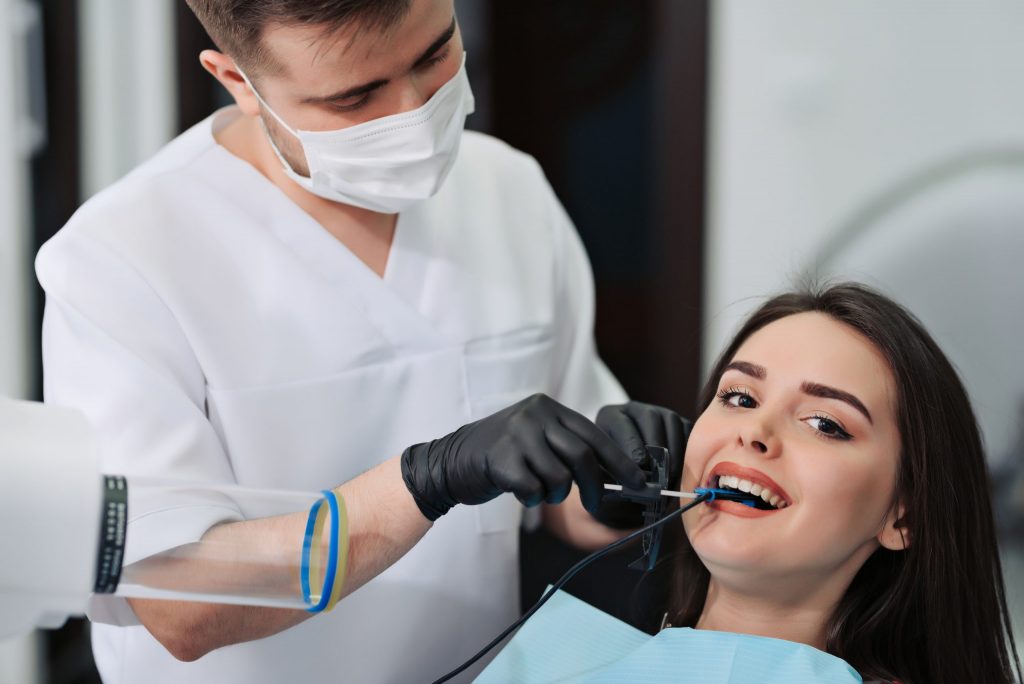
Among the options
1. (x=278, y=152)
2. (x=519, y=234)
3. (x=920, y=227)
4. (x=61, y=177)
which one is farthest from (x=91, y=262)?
(x=920, y=227)

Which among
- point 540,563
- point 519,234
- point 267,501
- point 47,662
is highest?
point 519,234

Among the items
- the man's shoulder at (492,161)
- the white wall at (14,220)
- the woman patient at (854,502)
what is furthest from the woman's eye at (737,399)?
the white wall at (14,220)

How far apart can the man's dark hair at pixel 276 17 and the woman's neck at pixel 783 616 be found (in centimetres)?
85

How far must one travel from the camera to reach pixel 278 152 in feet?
4.44

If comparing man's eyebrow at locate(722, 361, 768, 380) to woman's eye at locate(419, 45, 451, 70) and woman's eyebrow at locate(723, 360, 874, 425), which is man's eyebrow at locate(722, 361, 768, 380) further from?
woman's eye at locate(419, 45, 451, 70)

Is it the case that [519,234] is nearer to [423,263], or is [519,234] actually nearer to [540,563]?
[423,263]

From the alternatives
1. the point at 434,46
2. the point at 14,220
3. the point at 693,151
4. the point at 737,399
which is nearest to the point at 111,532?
the point at 434,46

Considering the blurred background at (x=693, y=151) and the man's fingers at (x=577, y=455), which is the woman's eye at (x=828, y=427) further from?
the blurred background at (x=693, y=151)

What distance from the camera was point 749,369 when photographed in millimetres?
1367

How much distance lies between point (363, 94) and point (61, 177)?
5.19ft

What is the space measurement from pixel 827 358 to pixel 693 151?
5.06ft

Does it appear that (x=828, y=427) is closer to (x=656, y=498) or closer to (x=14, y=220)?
(x=656, y=498)

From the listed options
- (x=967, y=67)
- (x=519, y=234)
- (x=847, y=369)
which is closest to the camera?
(x=847, y=369)

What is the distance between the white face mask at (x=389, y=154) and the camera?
128 cm
